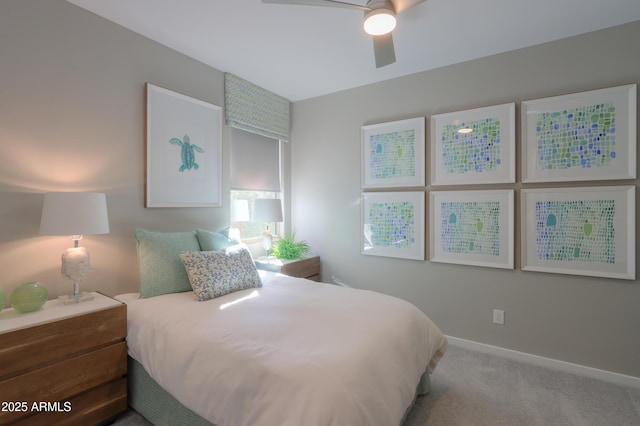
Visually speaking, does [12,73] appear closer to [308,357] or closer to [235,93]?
[235,93]

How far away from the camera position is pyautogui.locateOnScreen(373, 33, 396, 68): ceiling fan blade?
2031mm

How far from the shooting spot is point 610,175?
7.61 ft

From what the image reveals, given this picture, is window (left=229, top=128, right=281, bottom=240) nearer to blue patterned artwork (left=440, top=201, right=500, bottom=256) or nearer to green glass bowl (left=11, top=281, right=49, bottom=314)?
green glass bowl (left=11, top=281, right=49, bottom=314)

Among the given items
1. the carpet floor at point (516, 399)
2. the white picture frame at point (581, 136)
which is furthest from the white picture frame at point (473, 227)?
the carpet floor at point (516, 399)

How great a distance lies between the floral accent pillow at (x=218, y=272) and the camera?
2070 millimetres

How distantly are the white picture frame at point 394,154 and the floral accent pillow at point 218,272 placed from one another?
1.70m

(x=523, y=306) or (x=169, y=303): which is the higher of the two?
(x=169, y=303)

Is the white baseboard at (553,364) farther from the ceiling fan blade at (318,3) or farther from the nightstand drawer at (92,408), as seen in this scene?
the ceiling fan blade at (318,3)

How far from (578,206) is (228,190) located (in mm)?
3090

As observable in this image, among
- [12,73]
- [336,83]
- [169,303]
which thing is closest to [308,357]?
[169,303]

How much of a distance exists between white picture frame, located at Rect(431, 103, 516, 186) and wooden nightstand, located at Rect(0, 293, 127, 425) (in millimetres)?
2840

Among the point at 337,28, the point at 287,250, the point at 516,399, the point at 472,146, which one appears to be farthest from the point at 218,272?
the point at 472,146

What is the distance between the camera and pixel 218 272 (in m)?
2.17

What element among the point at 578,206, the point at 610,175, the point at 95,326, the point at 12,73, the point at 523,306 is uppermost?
the point at 12,73
